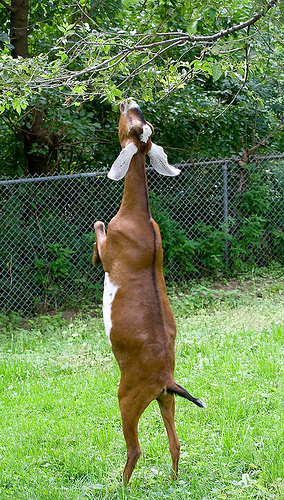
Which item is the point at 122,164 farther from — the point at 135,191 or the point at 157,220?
the point at 157,220

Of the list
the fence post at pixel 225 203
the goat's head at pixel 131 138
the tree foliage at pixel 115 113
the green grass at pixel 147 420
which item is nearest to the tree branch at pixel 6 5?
the tree foliage at pixel 115 113

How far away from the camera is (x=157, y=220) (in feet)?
28.6

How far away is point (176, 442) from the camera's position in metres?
3.24

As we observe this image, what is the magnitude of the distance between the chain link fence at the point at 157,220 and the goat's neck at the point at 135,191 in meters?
4.52

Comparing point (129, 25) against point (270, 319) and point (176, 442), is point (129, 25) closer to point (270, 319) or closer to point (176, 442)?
point (270, 319)

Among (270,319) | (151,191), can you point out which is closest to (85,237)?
(151,191)

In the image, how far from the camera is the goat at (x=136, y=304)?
125 inches

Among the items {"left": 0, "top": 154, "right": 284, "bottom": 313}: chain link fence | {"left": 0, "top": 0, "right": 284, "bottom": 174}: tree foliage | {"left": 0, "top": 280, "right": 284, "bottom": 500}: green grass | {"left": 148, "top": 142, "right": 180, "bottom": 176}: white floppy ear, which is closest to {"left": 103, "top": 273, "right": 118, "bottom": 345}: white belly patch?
{"left": 148, "top": 142, "right": 180, "bottom": 176}: white floppy ear

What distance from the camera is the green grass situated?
3482 millimetres

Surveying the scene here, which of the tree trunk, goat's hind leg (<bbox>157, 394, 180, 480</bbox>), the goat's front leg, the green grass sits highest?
the tree trunk

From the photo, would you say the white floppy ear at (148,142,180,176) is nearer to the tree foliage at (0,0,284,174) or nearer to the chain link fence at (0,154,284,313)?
the tree foliage at (0,0,284,174)

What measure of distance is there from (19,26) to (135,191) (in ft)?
19.1

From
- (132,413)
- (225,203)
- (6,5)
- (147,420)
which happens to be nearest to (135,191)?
(132,413)

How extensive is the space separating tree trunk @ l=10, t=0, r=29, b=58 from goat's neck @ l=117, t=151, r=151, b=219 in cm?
548
